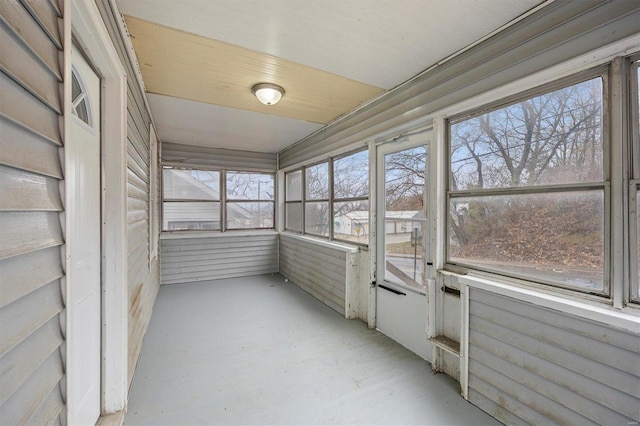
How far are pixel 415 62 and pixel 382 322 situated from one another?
262 cm

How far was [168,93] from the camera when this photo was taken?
2.83 meters

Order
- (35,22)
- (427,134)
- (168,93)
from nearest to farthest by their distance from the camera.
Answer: (35,22)
(427,134)
(168,93)

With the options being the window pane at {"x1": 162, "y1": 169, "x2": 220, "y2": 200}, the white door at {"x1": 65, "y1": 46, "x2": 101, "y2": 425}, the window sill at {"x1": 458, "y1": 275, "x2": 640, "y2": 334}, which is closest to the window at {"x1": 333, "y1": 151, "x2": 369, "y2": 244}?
the window sill at {"x1": 458, "y1": 275, "x2": 640, "y2": 334}

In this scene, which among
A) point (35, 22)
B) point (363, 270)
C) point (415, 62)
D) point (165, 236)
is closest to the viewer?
point (35, 22)

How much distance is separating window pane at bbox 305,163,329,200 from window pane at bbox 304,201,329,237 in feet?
0.41

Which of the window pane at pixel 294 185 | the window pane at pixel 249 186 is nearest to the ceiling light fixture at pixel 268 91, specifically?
the window pane at pixel 294 185

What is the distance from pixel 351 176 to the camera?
3627mm

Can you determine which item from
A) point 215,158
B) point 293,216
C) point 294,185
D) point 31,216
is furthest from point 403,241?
point 215,158

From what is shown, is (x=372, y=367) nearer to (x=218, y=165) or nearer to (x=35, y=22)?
(x=35, y=22)

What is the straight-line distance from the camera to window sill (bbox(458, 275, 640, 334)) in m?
1.26

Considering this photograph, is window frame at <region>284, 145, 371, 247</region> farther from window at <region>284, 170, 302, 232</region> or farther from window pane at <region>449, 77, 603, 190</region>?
window pane at <region>449, 77, 603, 190</region>

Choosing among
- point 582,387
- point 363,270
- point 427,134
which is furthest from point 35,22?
point 363,270

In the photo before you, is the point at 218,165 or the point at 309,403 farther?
the point at 218,165

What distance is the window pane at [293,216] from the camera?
5085mm
